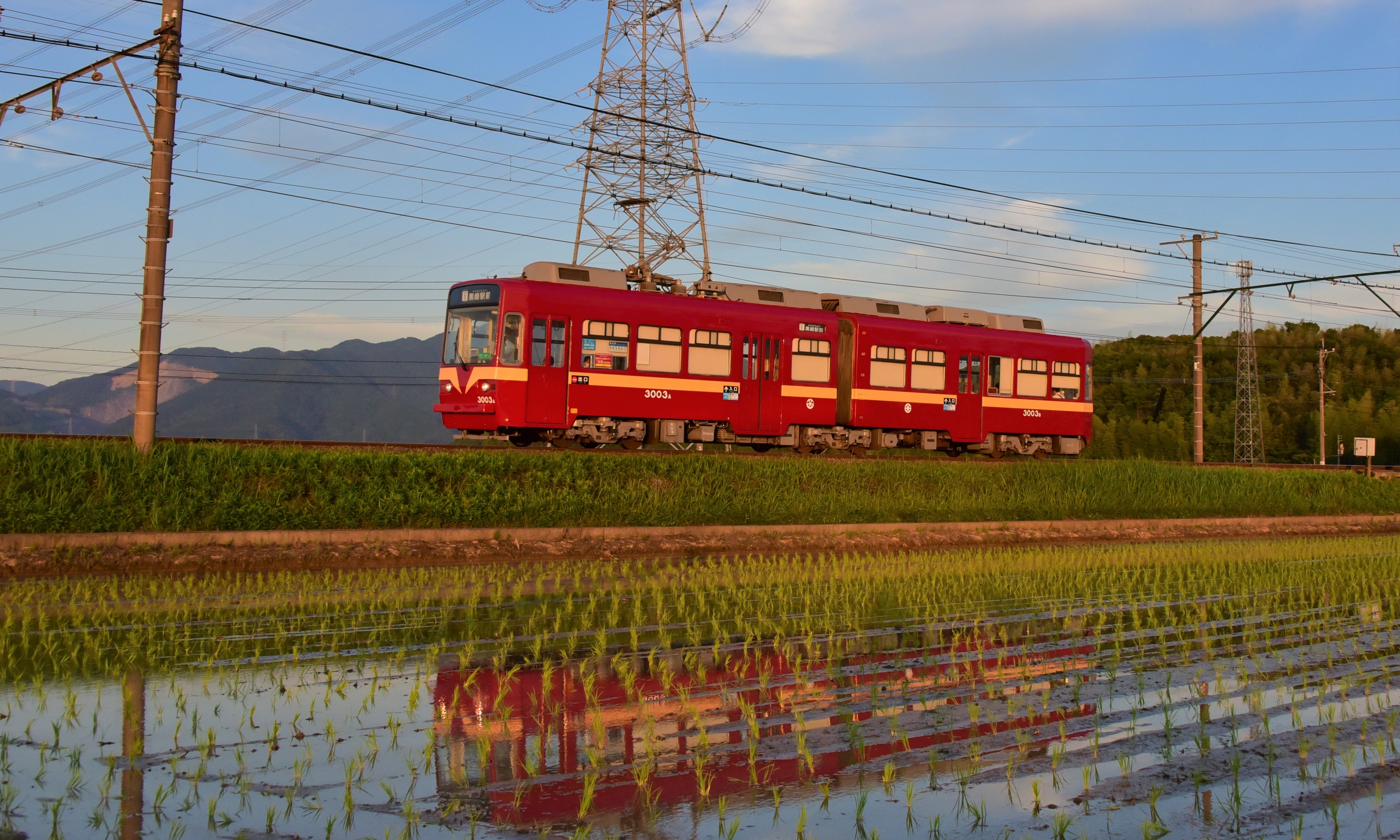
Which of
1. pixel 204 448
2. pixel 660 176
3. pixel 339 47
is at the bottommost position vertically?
pixel 204 448

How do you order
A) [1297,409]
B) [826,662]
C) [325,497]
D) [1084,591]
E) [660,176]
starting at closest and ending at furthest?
[826,662] < [1084,591] < [325,497] < [660,176] < [1297,409]

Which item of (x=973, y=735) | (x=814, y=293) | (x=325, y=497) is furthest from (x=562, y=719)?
(x=814, y=293)

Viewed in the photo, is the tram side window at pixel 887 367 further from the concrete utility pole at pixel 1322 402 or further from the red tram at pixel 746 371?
the concrete utility pole at pixel 1322 402

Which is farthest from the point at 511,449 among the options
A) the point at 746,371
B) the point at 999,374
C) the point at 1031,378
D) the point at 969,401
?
the point at 1031,378

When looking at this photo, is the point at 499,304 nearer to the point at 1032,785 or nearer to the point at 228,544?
the point at 228,544

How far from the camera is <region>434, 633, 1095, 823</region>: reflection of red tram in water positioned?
17.4 feet

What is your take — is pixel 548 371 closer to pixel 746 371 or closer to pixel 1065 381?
pixel 746 371

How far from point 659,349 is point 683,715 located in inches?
660

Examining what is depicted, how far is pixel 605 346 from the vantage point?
73.1 ft

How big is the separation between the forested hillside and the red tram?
1621 inches

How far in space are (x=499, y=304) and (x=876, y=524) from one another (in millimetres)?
8240

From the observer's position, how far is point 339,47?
16484mm

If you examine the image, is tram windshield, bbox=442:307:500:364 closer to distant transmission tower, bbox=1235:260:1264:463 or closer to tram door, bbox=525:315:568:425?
tram door, bbox=525:315:568:425

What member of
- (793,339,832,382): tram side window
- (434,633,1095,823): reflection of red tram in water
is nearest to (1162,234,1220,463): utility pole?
(793,339,832,382): tram side window
